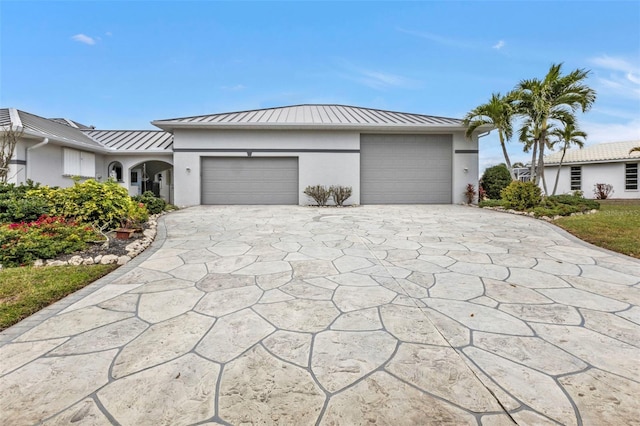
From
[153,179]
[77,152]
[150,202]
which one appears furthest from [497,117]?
[153,179]

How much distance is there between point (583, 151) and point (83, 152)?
29.0 m

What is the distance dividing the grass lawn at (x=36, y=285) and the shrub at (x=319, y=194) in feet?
28.1

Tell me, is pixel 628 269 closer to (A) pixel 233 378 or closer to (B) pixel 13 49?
(A) pixel 233 378

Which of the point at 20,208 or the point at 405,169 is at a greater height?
the point at 405,169

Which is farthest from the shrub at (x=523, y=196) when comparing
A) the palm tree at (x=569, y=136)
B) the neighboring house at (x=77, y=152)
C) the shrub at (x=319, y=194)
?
the neighboring house at (x=77, y=152)

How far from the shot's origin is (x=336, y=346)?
2012 millimetres

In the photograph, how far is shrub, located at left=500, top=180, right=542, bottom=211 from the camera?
932cm

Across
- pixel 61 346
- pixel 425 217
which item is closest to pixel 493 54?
pixel 425 217

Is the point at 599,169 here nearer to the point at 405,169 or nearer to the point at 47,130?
the point at 405,169

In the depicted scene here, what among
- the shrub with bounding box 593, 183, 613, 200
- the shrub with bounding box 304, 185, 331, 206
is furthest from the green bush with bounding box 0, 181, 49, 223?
the shrub with bounding box 593, 183, 613, 200

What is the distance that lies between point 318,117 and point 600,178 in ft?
57.6

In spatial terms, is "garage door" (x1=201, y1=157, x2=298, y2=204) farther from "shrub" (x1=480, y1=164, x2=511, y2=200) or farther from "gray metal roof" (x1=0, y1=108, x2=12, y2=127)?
"shrub" (x1=480, y1=164, x2=511, y2=200)

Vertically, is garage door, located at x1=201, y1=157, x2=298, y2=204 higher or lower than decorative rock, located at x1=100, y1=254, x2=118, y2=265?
higher

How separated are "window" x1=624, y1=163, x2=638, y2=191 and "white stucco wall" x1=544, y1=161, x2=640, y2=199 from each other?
0.12 m
